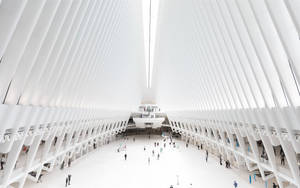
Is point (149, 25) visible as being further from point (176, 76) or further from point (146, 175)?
point (146, 175)

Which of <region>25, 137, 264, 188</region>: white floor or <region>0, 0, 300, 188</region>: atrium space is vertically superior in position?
<region>0, 0, 300, 188</region>: atrium space

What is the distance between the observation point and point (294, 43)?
4.29 metres

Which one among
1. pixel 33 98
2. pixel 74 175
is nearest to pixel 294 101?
pixel 33 98

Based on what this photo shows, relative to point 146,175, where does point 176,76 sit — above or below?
above

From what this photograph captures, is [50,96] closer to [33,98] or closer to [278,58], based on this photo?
[33,98]

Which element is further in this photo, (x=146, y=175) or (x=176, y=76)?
(x=176, y=76)

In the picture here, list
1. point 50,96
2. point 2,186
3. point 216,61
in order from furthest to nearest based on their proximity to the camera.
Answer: point 216,61, point 50,96, point 2,186

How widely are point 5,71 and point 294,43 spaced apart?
719cm

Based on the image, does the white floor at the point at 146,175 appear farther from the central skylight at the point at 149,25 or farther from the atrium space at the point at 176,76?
the central skylight at the point at 149,25

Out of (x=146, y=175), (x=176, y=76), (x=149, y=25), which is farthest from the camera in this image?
(x=149, y=25)

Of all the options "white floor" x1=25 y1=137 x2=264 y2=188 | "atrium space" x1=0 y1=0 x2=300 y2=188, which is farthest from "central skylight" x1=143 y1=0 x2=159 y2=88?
"white floor" x1=25 y1=137 x2=264 y2=188

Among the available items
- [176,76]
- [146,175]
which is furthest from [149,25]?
[146,175]

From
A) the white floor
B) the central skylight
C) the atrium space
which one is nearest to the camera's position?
the atrium space

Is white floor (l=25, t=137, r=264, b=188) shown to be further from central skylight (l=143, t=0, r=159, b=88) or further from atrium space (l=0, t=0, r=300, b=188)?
central skylight (l=143, t=0, r=159, b=88)
